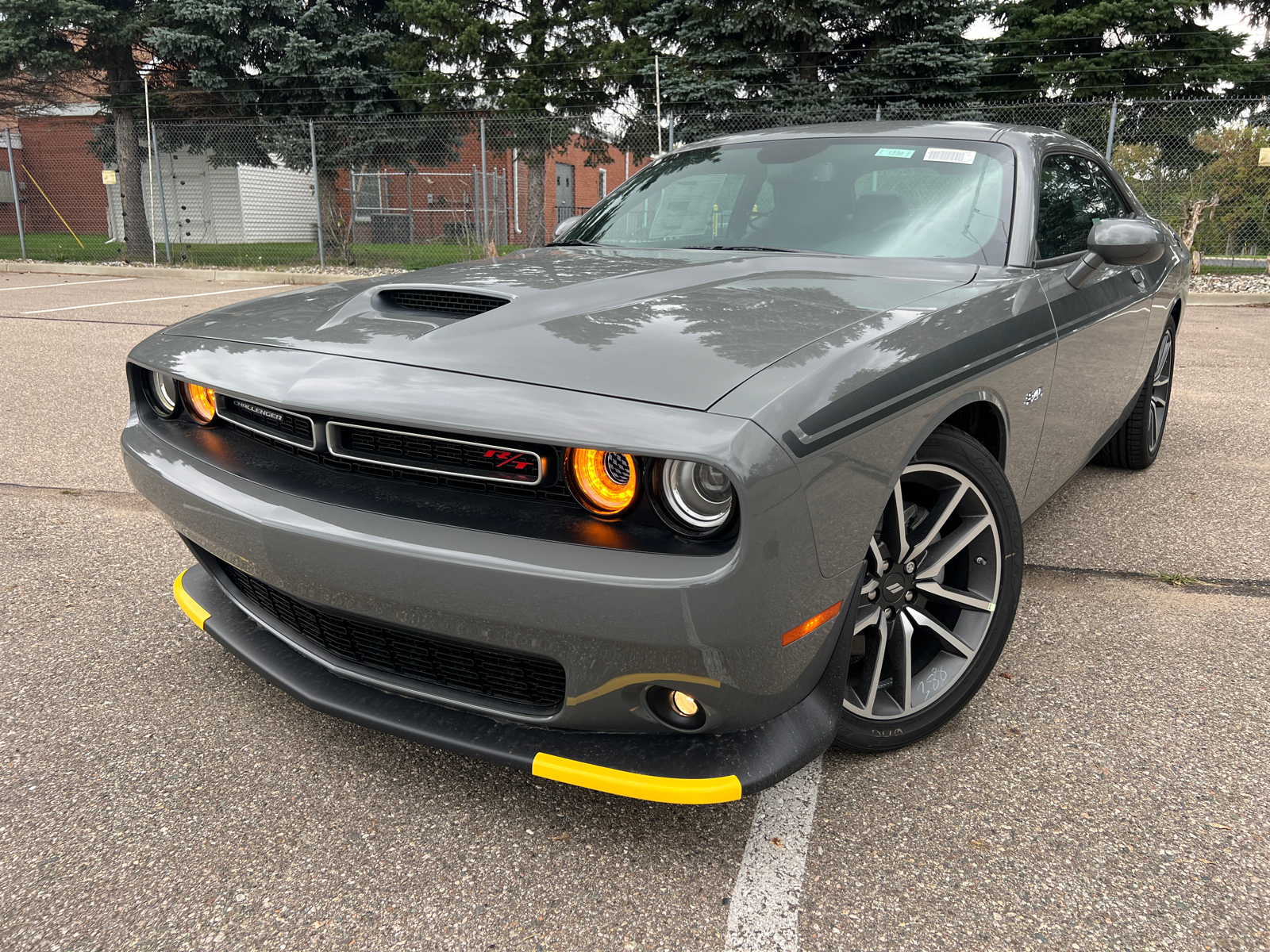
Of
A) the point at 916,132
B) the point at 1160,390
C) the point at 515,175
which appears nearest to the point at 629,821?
the point at 916,132

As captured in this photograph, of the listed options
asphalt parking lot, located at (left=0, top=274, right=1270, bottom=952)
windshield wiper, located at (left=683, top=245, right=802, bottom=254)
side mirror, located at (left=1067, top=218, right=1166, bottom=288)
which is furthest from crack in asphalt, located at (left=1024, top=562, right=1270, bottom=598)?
windshield wiper, located at (left=683, top=245, right=802, bottom=254)

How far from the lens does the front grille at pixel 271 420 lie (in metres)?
1.91

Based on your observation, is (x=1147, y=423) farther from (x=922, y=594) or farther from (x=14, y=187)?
(x=14, y=187)

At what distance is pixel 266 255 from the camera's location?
60.3ft

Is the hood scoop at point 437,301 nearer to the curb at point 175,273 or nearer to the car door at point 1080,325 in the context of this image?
the car door at point 1080,325

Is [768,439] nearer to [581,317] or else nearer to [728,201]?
[581,317]

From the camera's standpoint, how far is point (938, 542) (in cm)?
211

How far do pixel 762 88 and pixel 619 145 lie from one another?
8.47 feet

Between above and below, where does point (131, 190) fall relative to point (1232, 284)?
above

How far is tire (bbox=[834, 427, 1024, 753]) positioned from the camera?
1967 mm

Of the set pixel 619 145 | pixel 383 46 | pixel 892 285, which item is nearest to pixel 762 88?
pixel 619 145

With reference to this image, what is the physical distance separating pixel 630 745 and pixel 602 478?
491mm

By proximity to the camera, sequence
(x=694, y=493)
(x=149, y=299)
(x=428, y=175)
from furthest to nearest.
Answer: (x=428, y=175)
(x=149, y=299)
(x=694, y=493)

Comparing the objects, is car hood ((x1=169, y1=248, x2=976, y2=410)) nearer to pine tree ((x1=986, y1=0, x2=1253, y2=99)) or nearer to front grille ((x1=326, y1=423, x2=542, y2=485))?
front grille ((x1=326, y1=423, x2=542, y2=485))
